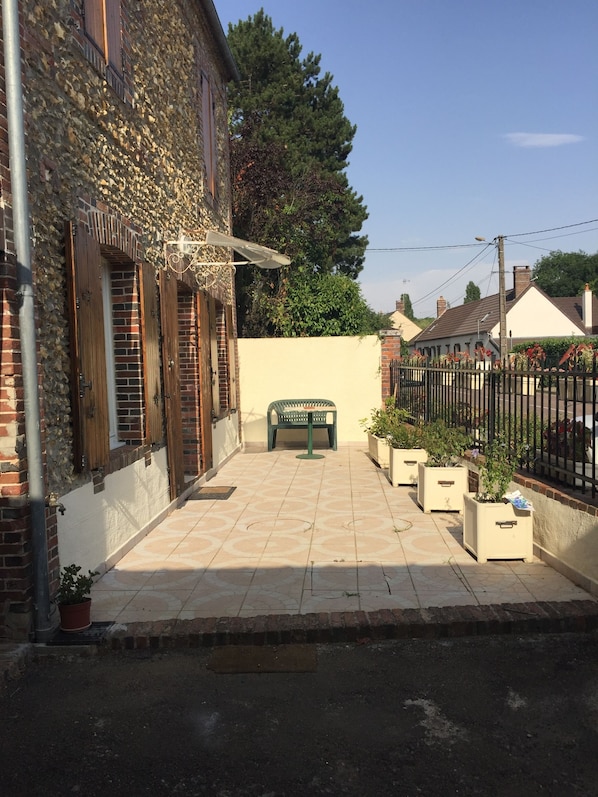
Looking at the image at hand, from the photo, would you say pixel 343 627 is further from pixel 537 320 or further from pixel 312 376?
pixel 537 320

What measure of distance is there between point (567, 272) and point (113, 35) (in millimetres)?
78838

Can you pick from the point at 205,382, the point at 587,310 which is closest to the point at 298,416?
the point at 205,382

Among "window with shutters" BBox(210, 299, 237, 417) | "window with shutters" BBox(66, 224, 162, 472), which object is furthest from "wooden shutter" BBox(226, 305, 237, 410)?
"window with shutters" BBox(66, 224, 162, 472)

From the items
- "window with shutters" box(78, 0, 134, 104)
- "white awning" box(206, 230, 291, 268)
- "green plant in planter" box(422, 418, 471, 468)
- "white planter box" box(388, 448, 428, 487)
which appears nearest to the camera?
"window with shutters" box(78, 0, 134, 104)

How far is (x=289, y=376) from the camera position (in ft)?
39.2

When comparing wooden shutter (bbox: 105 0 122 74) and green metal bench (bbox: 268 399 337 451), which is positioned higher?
wooden shutter (bbox: 105 0 122 74)

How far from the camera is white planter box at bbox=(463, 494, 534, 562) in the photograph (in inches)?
190

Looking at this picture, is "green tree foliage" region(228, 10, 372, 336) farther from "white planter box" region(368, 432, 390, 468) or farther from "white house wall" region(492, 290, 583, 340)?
"white house wall" region(492, 290, 583, 340)

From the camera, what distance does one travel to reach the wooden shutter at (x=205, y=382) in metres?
7.96

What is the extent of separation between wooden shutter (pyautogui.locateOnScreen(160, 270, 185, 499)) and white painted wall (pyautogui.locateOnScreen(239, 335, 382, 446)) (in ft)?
16.4

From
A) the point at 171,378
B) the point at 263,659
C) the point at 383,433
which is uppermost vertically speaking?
the point at 171,378

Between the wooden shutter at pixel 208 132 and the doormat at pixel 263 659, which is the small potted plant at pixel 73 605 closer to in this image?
the doormat at pixel 263 659

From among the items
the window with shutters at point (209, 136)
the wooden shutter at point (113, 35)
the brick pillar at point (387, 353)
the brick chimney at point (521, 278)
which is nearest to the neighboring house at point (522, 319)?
the brick chimney at point (521, 278)

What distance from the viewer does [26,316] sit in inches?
139
